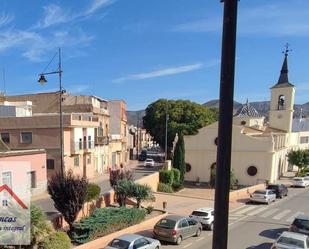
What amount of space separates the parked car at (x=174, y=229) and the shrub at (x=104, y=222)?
1996 millimetres

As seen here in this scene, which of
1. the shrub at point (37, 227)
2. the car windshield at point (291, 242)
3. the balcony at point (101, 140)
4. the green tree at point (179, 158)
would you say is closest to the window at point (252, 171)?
the green tree at point (179, 158)

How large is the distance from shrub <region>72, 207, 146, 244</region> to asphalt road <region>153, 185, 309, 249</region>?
287cm

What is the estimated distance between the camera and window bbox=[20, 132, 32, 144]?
118 ft

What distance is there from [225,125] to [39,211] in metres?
12.9

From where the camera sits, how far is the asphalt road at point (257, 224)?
1931cm

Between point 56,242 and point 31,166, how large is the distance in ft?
56.1

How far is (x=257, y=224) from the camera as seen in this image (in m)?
24.3

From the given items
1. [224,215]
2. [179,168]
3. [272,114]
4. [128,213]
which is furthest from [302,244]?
[272,114]

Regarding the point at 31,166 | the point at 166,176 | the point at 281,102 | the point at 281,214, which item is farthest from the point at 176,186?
the point at 281,102

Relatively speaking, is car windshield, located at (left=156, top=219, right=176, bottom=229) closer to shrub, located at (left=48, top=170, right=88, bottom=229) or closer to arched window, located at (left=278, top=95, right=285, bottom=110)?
shrub, located at (left=48, top=170, right=88, bottom=229)

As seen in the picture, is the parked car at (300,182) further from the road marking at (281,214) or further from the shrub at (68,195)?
the shrub at (68,195)

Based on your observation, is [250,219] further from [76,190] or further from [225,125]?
[225,125]

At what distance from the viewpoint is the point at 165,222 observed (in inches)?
761

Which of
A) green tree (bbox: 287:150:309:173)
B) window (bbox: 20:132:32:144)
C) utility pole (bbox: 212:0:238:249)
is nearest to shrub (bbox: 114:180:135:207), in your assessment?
window (bbox: 20:132:32:144)
